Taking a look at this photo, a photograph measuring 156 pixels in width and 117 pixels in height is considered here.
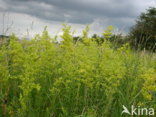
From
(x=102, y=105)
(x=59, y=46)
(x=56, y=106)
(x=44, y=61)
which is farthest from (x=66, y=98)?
(x=59, y=46)

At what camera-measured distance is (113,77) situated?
9.62ft

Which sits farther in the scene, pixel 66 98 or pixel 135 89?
pixel 135 89

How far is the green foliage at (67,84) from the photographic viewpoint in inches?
108

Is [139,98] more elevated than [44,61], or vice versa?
[44,61]

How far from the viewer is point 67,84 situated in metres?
2.89

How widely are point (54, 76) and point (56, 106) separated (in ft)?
1.82

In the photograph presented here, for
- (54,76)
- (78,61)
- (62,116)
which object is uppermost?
(78,61)

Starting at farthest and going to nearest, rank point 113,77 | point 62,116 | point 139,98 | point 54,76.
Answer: point 54,76 < point 139,98 < point 113,77 < point 62,116

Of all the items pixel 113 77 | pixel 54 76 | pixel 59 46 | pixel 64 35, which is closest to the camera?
pixel 113 77

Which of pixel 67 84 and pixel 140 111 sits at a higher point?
pixel 67 84

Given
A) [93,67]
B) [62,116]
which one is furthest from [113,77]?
[62,116]

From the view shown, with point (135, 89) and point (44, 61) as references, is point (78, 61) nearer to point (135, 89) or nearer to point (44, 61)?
point (44, 61)

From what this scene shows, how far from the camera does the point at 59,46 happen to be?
13.3ft

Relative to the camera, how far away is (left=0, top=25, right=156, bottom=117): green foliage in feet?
9.02
